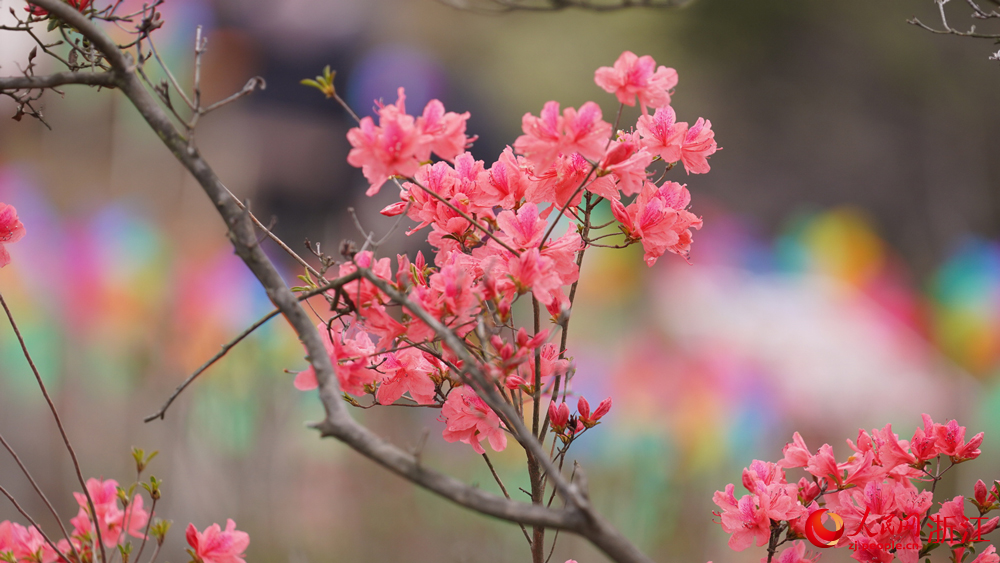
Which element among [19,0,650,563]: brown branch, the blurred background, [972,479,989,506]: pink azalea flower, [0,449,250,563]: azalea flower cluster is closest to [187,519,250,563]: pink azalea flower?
[0,449,250,563]: azalea flower cluster

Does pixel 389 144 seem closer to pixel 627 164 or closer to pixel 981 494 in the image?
pixel 627 164

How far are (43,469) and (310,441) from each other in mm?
1382

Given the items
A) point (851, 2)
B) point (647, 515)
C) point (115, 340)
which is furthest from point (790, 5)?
point (115, 340)

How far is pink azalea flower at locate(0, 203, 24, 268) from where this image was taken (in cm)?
63

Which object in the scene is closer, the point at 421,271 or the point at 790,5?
the point at 421,271

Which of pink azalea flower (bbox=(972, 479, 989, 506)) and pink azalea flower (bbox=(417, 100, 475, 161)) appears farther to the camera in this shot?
pink azalea flower (bbox=(972, 479, 989, 506))

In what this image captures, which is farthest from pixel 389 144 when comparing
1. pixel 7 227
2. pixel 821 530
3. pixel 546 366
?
pixel 821 530

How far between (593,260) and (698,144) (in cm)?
427

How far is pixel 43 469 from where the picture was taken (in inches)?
140

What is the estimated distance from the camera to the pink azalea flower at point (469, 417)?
1.95ft

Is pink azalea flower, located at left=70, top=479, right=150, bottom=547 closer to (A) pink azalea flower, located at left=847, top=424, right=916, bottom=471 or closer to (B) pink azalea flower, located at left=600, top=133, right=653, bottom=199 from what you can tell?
(B) pink azalea flower, located at left=600, top=133, right=653, bottom=199

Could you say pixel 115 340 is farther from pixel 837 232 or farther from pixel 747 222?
pixel 837 232

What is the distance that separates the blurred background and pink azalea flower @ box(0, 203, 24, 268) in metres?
2.10

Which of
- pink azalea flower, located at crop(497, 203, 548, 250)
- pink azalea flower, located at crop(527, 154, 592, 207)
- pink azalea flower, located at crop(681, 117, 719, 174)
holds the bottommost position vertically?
pink azalea flower, located at crop(497, 203, 548, 250)
